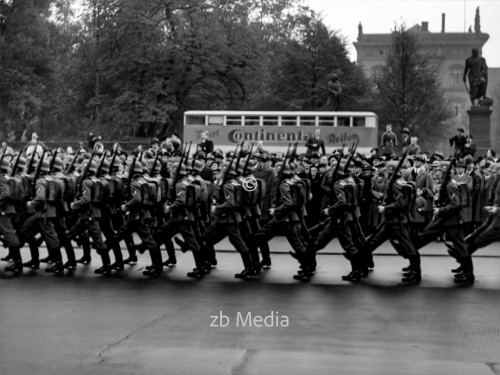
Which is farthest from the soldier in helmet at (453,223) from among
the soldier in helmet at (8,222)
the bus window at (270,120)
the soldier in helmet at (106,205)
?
the bus window at (270,120)

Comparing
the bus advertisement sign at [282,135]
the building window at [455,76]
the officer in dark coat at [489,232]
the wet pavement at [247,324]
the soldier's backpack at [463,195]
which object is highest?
the building window at [455,76]

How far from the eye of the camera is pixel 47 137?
5172 centimetres

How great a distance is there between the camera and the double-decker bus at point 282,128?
33906 millimetres

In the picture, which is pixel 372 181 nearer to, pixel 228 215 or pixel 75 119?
pixel 228 215

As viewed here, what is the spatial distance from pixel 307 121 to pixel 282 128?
100 centimetres

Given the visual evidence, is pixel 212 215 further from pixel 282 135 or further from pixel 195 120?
pixel 195 120

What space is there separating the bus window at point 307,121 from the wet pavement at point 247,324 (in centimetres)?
1935

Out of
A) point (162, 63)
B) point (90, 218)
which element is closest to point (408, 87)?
point (162, 63)

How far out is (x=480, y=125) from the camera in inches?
1233

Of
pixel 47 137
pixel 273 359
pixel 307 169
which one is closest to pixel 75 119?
pixel 47 137

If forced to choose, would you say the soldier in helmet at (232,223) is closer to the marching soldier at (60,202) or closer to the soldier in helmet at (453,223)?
the marching soldier at (60,202)

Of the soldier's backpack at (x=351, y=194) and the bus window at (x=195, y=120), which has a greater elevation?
the bus window at (x=195, y=120)

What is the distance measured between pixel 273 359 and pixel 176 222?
585 centimetres

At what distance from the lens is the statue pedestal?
31.2 meters
